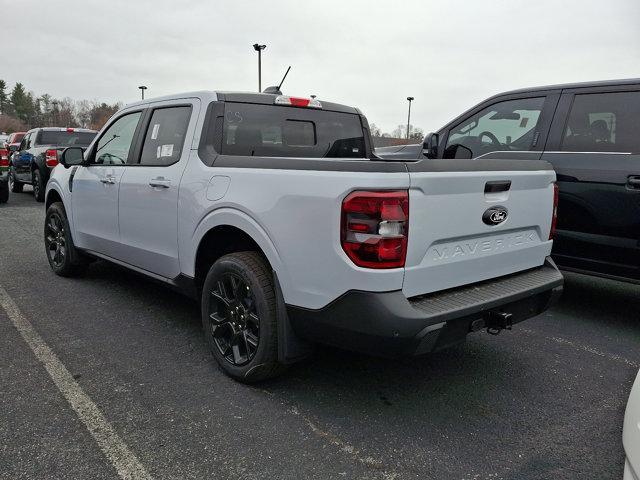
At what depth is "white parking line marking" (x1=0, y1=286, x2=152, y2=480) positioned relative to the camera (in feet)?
7.56

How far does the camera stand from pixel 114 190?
14.0 ft

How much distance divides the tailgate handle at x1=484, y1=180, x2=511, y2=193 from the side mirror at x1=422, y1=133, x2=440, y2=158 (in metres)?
2.62

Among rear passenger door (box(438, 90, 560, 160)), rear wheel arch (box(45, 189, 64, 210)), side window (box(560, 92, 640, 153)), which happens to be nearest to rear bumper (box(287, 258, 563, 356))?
side window (box(560, 92, 640, 153))

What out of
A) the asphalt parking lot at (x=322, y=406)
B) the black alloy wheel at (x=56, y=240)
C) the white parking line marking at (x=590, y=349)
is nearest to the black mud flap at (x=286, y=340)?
the asphalt parking lot at (x=322, y=406)

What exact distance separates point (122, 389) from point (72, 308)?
175cm

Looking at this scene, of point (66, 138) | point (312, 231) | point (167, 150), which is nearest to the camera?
point (312, 231)

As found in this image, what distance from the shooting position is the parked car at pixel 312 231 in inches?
94.0

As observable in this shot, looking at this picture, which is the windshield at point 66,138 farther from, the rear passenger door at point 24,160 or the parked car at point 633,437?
the parked car at point 633,437

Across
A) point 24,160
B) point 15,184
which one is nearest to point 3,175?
point 24,160

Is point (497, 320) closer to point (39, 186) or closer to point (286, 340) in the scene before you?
point (286, 340)

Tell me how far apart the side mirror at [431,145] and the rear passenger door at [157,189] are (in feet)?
8.74

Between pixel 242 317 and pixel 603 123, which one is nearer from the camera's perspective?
pixel 242 317

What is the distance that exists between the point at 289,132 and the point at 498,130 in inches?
90.3

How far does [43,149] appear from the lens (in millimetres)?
12938
